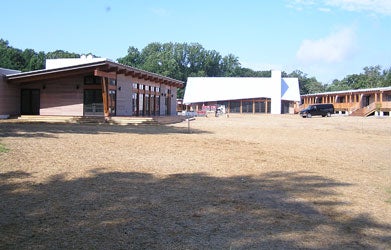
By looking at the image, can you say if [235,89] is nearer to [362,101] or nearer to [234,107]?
[234,107]

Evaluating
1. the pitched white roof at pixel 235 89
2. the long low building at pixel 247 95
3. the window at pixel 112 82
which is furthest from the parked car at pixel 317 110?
the window at pixel 112 82

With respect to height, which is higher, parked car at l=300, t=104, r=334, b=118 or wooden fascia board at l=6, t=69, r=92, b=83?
wooden fascia board at l=6, t=69, r=92, b=83

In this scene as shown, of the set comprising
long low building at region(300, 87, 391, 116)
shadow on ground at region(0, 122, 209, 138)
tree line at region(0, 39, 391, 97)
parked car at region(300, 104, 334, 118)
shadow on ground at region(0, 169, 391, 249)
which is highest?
tree line at region(0, 39, 391, 97)

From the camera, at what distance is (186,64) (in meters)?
114

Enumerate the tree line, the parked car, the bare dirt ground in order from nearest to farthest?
the bare dirt ground → the parked car → the tree line

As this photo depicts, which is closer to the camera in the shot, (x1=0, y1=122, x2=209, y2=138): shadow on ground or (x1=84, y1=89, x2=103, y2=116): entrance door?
(x1=0, y1=122, x2=209, y2=138): shadow on ground

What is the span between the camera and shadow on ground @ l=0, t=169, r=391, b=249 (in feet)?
15.6

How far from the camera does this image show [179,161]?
1011cm

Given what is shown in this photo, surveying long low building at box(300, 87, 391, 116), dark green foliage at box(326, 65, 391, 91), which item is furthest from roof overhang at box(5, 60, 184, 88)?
dark green foliage at box(326, 65, 391, 91)

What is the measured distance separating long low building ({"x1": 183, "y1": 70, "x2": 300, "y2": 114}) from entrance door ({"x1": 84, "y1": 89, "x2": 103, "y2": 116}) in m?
41.9

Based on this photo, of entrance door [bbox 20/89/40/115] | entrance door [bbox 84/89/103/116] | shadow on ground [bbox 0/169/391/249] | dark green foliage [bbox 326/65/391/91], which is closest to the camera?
shadow on ground [bbox 0/169/391/249]

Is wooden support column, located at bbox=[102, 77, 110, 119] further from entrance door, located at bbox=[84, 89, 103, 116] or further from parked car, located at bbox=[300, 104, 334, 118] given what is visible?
parked car, located at bbox=[300, 104, 334, 118]

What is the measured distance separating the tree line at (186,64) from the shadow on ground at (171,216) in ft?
248

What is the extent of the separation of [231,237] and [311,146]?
11205mm
